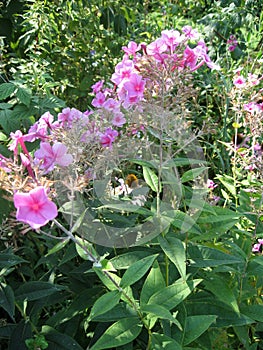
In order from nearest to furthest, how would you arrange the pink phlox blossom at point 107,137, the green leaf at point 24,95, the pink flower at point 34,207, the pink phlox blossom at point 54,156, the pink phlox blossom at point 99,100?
the pink flower at point 34,207 < the pink phlox blossom at point 54,156 < the pink phlox blossom at point 107,137 < the pink phlox blossom at point 99,100 < the green leaf at point 24,95

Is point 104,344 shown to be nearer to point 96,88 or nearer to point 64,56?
point 96,88

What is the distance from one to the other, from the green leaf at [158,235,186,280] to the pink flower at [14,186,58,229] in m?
0.38

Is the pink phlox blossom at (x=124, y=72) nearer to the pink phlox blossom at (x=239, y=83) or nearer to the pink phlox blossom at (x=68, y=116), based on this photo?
the pink phlox blossom at (x=68, y=116)

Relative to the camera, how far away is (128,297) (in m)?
1.25

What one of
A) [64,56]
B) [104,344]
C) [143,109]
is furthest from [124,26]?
[104,344]

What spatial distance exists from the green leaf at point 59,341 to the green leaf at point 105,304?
11.3 inches

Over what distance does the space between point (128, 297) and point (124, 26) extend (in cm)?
242

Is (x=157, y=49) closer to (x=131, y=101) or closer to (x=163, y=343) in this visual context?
(x=131, y=101)

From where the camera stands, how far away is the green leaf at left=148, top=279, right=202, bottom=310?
1.27 meters

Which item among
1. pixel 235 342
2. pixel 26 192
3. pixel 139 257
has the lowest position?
pixel 235 342

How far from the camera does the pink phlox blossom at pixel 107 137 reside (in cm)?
154

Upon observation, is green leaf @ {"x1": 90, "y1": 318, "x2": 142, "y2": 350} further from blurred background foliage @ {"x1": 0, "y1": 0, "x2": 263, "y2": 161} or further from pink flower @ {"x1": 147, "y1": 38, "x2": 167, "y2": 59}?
blurred background foliage @ {"x1": 0, "y1": 0, "x2": 263, "y2": 161}

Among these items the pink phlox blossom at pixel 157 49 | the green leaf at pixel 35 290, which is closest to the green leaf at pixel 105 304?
the green leaf at pixel 35 290

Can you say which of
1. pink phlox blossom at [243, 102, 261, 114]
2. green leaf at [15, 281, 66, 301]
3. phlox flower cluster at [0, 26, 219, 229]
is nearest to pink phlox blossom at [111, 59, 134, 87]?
phlox flower cluster at [0, 26, 219, 229]
